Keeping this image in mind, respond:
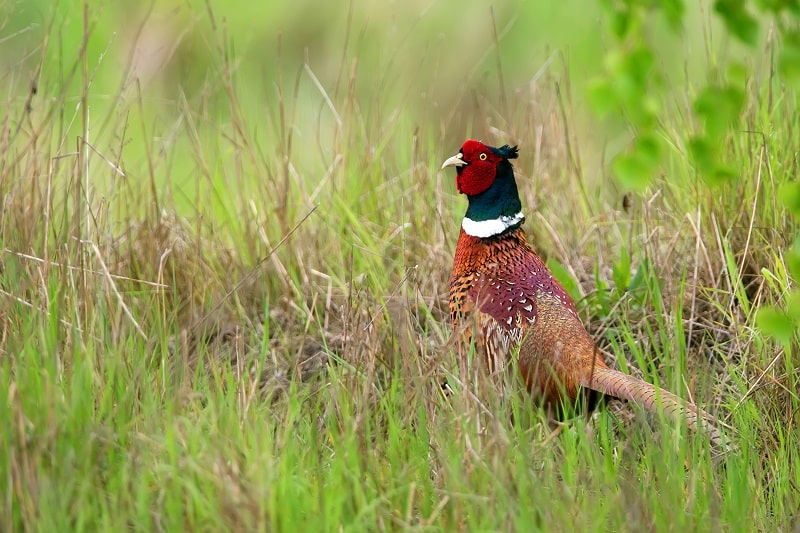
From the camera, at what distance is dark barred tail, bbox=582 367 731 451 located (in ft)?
9.67

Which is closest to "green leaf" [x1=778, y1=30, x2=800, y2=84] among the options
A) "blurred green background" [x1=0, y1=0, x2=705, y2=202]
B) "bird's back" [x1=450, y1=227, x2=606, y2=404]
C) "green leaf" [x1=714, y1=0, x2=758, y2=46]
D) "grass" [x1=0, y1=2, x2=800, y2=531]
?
"green leaf" [x1=714, y1=0, x2=758, y2=46]

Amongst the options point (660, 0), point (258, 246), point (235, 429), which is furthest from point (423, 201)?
point (660, 0)

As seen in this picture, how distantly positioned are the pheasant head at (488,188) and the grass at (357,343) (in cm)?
26

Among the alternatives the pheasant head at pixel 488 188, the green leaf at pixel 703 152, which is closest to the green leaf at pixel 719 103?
the green leaf at pixel 703 152

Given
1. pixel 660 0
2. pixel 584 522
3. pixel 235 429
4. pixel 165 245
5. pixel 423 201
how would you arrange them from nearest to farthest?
pixel 660 0
pixel 584 522
pixel 235 429
pixel 165 245
pixel 423 201

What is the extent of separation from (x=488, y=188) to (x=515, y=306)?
1.58 ft

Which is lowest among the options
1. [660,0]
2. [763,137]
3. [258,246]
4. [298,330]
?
[298,330]

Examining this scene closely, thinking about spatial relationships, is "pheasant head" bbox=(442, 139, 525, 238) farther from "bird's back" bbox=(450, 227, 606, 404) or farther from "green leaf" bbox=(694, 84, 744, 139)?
"green leaf" bbox=(694, 84, 744, 139)

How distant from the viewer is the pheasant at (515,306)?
3166 millimetres

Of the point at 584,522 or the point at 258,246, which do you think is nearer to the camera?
the point at 584,522

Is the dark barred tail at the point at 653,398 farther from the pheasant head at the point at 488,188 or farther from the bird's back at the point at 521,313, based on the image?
the pheasant head at the point at 488,188

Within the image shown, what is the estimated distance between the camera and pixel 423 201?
4277mm

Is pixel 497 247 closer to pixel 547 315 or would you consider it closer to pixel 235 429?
pixel 547 315

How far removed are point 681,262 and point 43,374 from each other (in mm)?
2274
